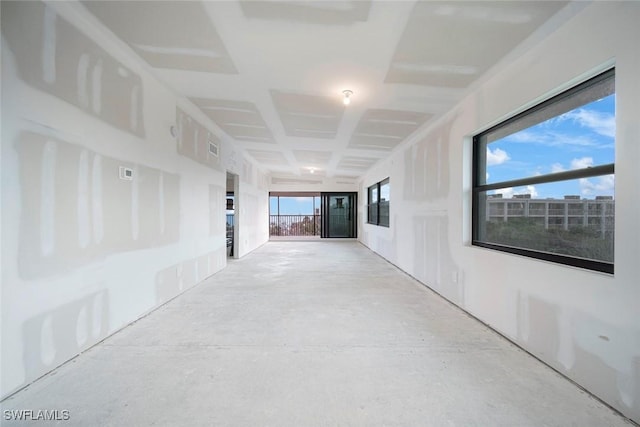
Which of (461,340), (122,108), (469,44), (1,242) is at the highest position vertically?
(469,44)

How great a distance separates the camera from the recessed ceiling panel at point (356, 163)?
6654 millimetres

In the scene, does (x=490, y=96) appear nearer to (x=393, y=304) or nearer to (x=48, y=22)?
(x=393, y=304)

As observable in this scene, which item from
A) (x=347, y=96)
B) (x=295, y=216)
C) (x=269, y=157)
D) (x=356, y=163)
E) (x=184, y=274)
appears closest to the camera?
(x=347, y=96)

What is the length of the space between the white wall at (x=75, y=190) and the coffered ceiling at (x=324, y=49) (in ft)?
1.08

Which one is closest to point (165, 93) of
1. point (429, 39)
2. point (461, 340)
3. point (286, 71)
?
point (286, 71)

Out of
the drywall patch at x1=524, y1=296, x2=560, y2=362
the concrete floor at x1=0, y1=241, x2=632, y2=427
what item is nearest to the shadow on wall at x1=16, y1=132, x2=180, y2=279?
the concrete floor at x1=0, y1=241, x2=632, y2=427

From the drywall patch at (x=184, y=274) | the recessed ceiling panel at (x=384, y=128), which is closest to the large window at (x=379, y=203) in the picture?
the recessed ceiling panel at (x=384, y=128)

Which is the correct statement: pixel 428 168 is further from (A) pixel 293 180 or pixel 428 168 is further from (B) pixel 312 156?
(A) pixel 293 180

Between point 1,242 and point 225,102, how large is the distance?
8.35 ft

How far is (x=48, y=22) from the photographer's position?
1.76 meters

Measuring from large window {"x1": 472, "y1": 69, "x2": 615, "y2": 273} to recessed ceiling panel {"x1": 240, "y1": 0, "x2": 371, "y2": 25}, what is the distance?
1.60m

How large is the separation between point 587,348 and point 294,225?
457 inches

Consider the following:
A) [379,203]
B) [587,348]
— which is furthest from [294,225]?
[587,348]

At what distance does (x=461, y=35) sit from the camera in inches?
78.0
